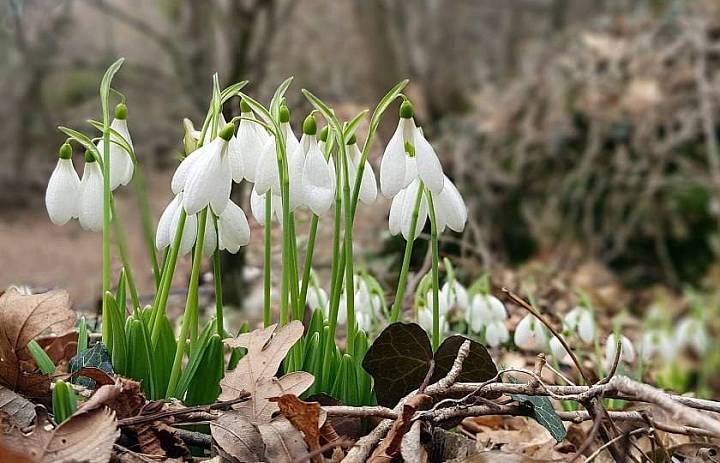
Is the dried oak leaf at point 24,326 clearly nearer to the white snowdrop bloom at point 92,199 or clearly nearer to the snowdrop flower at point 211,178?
the white snowdrop bloom at point 92,199

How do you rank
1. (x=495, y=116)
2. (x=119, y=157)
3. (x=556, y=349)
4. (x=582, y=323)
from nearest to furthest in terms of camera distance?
(x=119, y=157), (x=556, y=349), (x=582, y=323), (x=495, y=116)


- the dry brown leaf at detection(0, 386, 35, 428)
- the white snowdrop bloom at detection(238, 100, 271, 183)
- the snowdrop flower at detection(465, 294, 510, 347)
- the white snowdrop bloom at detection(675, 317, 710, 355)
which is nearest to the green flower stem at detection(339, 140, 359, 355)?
the white snowdrop bloom at detection(238, 100, 271, 183)

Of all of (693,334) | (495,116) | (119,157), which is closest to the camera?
(119,157)

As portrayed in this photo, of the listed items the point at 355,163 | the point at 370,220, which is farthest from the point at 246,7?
the point at 355,163

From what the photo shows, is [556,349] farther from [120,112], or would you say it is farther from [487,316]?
[120,112]

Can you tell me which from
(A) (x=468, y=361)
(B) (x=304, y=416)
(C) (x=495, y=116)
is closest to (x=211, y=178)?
(B) (x=304, y=416)

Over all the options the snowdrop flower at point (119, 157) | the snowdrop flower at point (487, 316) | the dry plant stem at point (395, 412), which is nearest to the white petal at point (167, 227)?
the snowdrop flower at point (119, 157)
